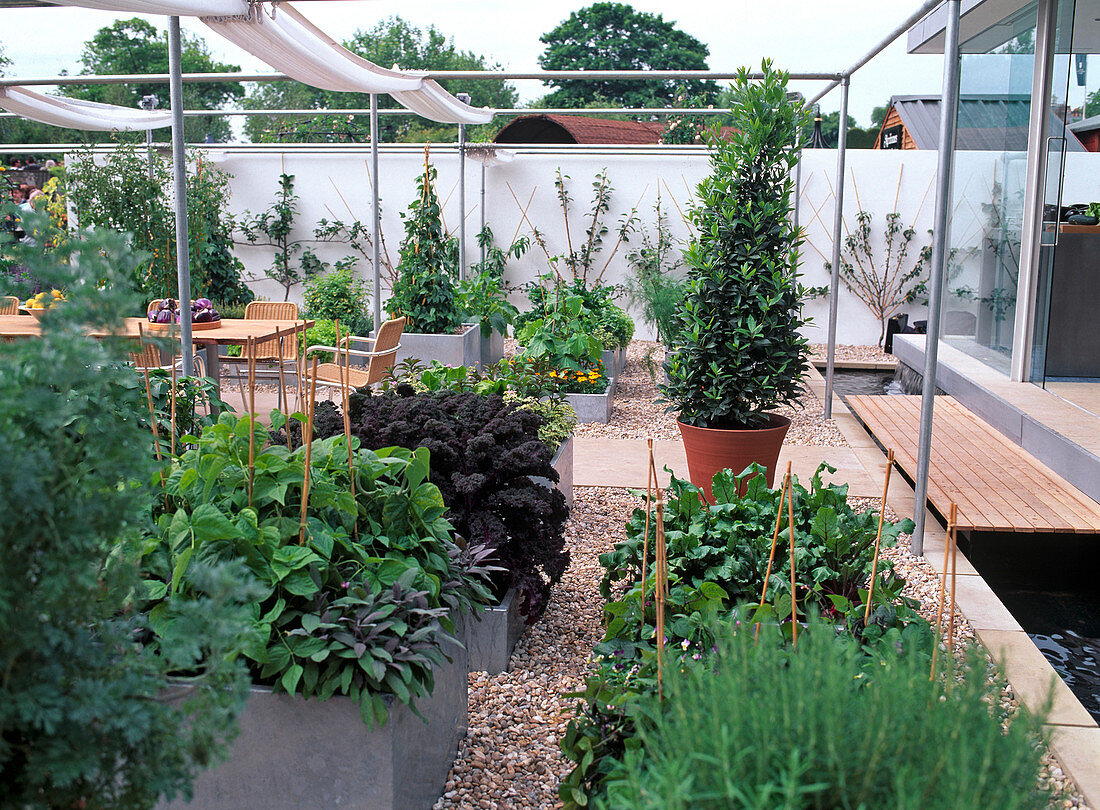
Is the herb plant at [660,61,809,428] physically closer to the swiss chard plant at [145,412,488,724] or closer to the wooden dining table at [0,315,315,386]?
the swiss chard plant at [145,412,488,724]

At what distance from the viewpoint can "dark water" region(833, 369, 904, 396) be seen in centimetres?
881

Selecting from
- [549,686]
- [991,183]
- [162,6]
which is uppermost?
[162,6]

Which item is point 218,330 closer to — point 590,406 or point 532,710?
point 590,406

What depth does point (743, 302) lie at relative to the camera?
4.63 meters

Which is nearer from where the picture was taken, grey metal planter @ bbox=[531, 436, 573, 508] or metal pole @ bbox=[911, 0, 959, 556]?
metal pole @ bbox=[911, 0, 959, 556]

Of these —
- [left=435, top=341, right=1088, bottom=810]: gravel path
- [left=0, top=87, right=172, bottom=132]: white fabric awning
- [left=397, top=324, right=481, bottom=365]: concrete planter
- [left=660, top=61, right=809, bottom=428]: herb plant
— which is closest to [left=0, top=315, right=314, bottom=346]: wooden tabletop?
[left=397, top=324, right=481, bottom=365]: concrete planter

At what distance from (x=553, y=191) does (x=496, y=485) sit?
9.30 metres

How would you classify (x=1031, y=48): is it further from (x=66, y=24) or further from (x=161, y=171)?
(x=66, y=24)

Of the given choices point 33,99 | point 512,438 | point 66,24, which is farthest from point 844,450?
point 66,24

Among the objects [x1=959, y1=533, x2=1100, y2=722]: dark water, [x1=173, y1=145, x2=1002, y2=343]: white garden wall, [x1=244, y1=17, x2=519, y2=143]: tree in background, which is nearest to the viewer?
[x1=959, y1=533, x2=1100, y2=722]: dark water

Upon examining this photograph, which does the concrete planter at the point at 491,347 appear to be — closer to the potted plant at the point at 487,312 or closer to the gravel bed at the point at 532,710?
the potted plant at the point at 487,312

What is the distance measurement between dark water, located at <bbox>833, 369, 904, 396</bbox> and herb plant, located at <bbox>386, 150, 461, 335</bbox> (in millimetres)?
3952

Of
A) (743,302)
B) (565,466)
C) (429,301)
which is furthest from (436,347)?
(743,302)

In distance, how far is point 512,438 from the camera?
10.8 ft
